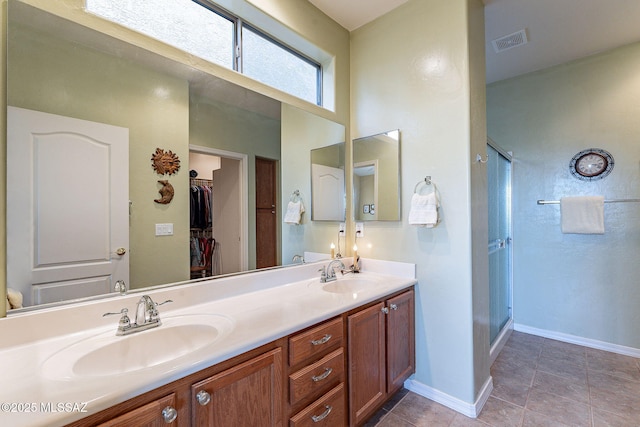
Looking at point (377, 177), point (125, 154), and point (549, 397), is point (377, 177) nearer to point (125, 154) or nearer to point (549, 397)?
point (125, 154)

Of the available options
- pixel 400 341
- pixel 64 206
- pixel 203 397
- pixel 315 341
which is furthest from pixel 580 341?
pixel 64 206

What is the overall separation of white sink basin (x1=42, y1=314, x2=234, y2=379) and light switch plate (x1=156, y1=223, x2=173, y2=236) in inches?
15.6

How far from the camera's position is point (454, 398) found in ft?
5.93

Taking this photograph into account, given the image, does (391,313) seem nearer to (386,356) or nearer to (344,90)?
(386,356)

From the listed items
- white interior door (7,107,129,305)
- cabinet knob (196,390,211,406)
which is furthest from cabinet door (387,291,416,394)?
white interior door (7,107,129,305)

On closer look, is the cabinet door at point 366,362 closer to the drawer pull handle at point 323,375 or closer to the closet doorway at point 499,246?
the drawer pull handle at point 323,375

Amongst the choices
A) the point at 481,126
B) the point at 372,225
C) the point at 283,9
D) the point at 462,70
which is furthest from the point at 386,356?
the point at 283,9

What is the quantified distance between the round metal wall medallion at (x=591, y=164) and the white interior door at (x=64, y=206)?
3648 mm

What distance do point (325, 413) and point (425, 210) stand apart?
1.28 meters

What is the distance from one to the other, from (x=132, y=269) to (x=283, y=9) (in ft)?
5.87

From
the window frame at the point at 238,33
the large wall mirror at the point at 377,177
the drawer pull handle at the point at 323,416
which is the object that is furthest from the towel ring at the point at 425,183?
the drawer pull handle at the point at 323,416

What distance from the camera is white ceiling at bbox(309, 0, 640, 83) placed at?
6.64ft

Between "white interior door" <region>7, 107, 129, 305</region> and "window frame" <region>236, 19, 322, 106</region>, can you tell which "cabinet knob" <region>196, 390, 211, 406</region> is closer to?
"white interior door" <region>7, 107, 129, 305</region>

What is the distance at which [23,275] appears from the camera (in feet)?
3.33
